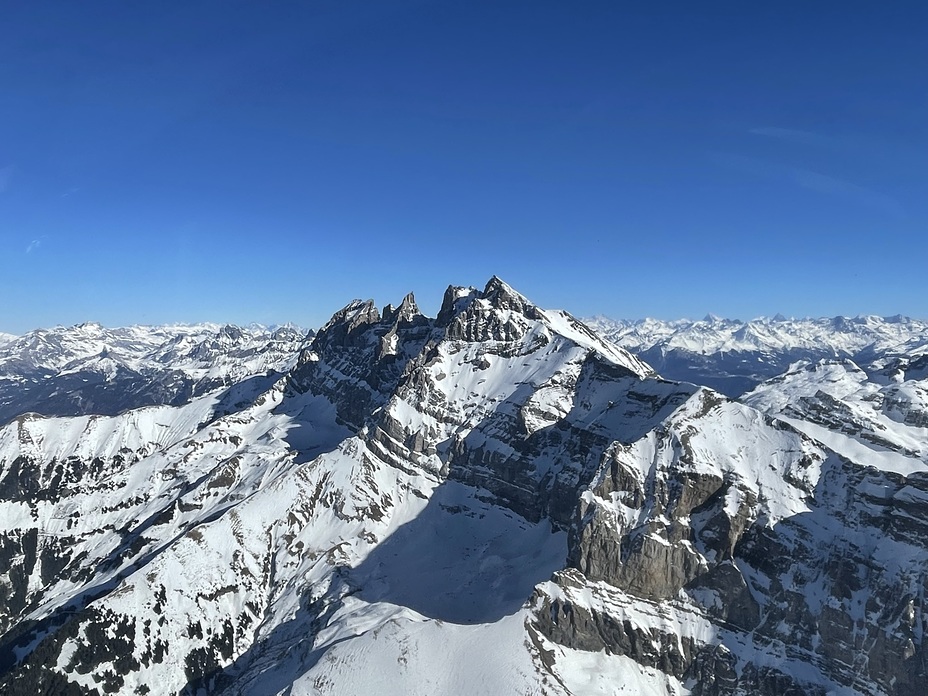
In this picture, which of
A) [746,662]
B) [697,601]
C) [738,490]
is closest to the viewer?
[746,662]

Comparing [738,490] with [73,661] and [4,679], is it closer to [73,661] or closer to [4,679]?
[73,661]

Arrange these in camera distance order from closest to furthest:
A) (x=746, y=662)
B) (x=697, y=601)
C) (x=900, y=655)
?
(x=900, y=655), (x=746, y=662), (x=697, y=601)

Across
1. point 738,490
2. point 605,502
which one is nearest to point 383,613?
point 605,502

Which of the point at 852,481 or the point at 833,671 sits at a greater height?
the point at 852,481

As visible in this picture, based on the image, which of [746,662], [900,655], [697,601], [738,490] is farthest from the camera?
[738,490]

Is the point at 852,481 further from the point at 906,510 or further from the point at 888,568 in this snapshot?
the point at 888,568

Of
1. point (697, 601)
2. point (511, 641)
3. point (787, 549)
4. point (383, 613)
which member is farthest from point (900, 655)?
point (383, 613)

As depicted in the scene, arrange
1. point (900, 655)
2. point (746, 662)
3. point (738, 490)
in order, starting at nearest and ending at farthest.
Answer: point (900, 655)
point (746, 662)
point (738, 490)

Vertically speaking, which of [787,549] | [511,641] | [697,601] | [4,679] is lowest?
[4,679]

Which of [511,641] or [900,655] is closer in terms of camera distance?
[900,655]
